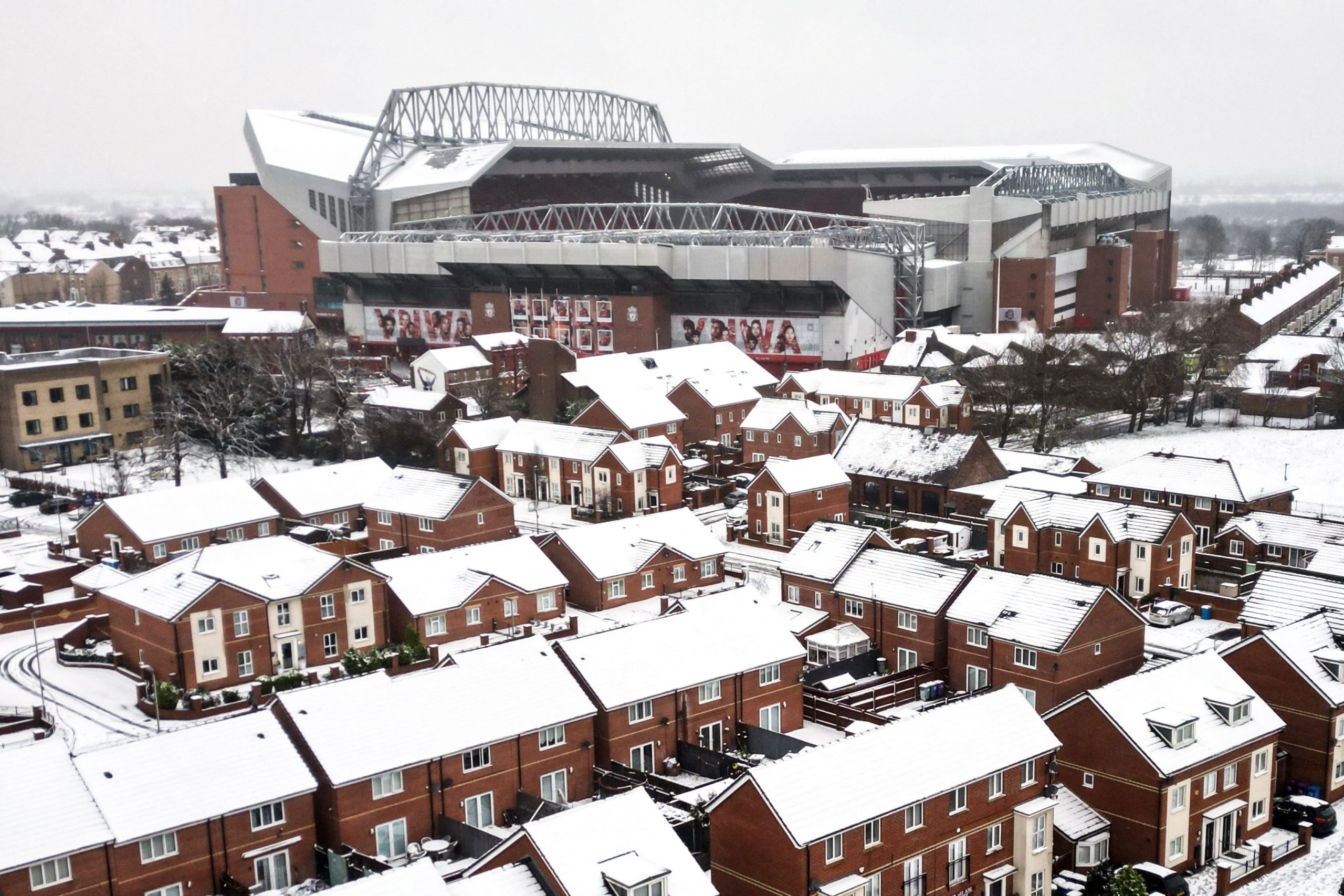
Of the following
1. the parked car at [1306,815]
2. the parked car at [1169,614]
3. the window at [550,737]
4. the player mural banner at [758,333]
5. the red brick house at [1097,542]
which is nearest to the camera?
the parked car at [1306,815]

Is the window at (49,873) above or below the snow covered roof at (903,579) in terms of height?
below

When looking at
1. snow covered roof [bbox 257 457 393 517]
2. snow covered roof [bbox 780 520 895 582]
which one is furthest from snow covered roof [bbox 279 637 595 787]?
snow covered roof [bbox 257 457 393 517]

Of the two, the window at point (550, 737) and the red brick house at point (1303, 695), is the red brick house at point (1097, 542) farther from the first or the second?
the window at point (550, 737)

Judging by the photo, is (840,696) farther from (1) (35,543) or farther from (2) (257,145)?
(2) (257,145)

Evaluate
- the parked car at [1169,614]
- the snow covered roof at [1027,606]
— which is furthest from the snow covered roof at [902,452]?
the snow covered roof at [1027,606]

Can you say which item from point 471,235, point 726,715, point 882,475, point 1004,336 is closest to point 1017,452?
point 882,475

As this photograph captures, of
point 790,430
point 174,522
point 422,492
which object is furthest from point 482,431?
point 174,522

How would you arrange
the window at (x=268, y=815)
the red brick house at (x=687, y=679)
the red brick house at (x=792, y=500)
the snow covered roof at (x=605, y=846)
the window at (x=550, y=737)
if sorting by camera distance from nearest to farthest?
the snow covered roof at (x=605, y=846)
the window at (x=268, y=815)
the window at (x=550, y=737)
the red brick house at (x=687, y=679)
the red brick house at (x=792, y=500)
